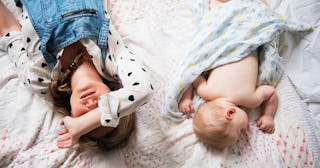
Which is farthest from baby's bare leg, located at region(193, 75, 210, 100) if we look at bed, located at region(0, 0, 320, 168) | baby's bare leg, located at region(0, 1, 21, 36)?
baby's bare leg, located at region(0, 1, 21, 36)

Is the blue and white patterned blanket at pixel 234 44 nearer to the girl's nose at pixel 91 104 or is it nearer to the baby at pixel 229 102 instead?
the baby at pixel 229 102

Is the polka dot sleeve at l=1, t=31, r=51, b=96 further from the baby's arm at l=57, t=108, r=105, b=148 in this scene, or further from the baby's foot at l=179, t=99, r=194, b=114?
the baby's foot at l=179, t=99, r=194, b=114

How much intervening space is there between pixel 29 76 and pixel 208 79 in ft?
2.04

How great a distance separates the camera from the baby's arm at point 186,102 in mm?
1010

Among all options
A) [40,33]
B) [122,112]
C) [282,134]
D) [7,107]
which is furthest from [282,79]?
[7,107]

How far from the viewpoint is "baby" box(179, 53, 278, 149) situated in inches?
34.5

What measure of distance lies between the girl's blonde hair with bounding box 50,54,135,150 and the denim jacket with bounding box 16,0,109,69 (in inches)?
3.0

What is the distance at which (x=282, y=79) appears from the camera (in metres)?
1.03

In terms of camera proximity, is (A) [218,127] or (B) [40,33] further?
(B) [40,33]

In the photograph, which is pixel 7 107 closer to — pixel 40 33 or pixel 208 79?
pixel 40 33

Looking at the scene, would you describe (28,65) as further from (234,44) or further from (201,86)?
(234,44)

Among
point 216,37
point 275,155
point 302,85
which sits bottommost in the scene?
point 275,155

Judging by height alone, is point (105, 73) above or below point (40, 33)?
below

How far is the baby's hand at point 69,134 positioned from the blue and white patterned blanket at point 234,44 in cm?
32
